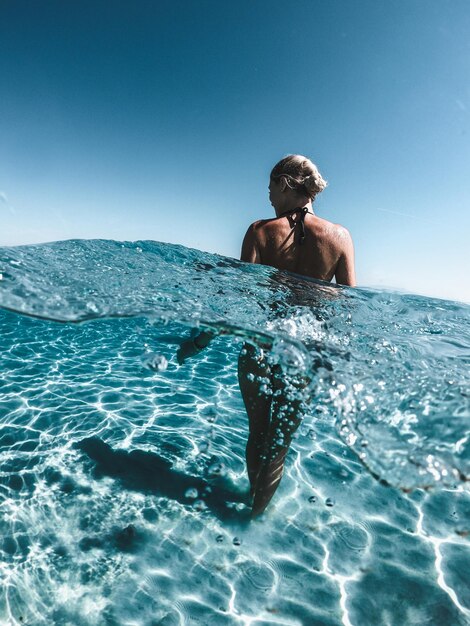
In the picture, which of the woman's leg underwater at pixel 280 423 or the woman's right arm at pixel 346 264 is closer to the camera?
the woman's leg underwater at pixel 280 423

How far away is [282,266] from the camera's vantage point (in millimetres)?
3920

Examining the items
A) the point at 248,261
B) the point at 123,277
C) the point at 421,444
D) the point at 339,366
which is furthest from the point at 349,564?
the point at 123,277

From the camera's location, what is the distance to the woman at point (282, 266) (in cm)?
325

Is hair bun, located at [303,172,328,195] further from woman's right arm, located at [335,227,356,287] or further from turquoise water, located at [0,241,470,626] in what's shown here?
turquoise water, located at [0,241,470,626]

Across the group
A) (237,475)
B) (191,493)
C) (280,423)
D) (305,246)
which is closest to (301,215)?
(305,246)

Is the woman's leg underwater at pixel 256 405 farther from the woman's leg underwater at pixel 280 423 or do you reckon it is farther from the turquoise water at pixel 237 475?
the turquoise water at pixel 237 475

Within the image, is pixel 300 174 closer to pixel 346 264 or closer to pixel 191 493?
pixel 346 264

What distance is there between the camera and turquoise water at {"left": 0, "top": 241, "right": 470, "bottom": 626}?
262 cm

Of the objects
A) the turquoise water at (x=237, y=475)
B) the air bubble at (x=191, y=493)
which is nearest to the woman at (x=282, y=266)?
the turquoise water at (x=237, y=475)

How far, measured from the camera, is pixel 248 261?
12.7 ft

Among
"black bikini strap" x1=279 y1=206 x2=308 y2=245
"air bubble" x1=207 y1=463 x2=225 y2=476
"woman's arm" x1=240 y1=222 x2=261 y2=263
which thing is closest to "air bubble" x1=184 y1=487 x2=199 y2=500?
"air bubble" x1=207 y1=463 x2=225 y2=476

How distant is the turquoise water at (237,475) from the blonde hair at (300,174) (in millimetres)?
1059

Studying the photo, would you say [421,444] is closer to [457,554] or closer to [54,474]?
[457,554]

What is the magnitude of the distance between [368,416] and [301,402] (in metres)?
0.74
